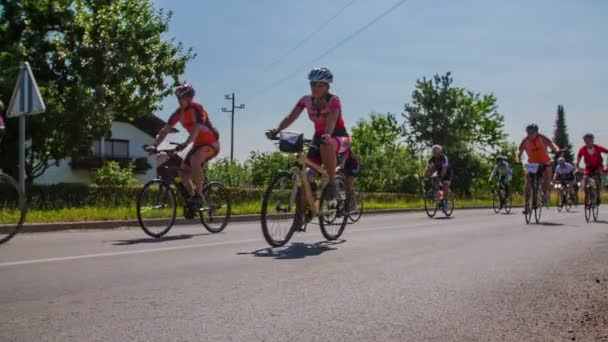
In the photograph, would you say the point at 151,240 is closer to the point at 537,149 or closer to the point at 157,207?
the point at 157,207

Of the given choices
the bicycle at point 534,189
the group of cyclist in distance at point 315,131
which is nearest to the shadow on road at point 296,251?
the group of cyclist in distance at point 315,131

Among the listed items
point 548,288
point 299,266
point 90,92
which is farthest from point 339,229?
point 90,92

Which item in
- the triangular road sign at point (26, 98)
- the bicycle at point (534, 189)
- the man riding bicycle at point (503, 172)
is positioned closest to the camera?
the triangular road sign at point (26, 98)

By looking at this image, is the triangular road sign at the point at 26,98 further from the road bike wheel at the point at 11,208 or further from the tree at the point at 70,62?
the tree at the point at 70,62

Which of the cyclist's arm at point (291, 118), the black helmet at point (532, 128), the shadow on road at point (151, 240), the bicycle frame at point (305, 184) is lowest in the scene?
the shadow on road at point (151, 240)

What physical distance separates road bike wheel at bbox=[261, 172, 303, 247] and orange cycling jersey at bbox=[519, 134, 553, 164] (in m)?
7.56

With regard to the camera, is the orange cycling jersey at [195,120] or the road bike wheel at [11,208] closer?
the road bike wheel at [11,208]

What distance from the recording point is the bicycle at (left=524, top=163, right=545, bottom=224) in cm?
1332

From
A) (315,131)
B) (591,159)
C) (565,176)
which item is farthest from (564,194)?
(315,131)

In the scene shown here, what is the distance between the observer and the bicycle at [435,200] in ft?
54.2

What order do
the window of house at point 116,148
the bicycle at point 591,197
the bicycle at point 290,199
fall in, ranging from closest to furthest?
the bicycle at point 290,199 → the bicycle at point 591,197 → the window of house at point 116,148

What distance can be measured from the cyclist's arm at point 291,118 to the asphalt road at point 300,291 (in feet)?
4.62

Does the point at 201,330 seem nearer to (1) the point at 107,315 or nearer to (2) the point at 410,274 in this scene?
(1) the point at 107,315

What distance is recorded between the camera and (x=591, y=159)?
15250 mm
